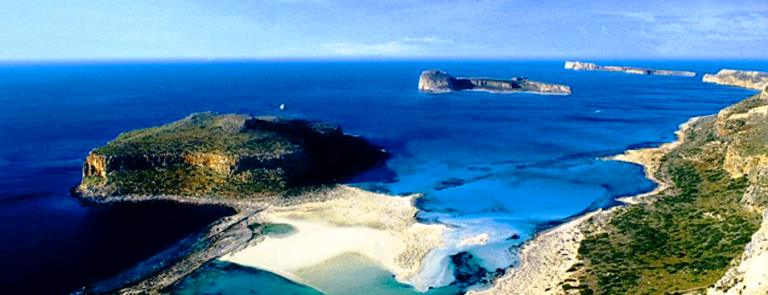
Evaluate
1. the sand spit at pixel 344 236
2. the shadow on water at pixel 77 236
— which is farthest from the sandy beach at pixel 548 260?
the shadow on water at pixel 77 236

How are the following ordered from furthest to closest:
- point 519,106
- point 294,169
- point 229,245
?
point 519,106 < point 294,169 < point 229,245

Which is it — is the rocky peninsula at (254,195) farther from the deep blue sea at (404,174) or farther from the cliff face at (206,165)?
the deep blue sea at (404,174)

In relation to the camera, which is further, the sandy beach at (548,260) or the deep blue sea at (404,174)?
the deep blue sea at (404,174)

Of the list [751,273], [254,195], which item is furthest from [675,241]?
[254,195]

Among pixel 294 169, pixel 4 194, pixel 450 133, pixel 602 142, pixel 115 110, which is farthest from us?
pixel 115 110

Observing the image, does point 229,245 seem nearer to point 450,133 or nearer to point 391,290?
point 391,290

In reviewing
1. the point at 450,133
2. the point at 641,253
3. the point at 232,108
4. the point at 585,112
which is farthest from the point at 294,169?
the point at 585,112
